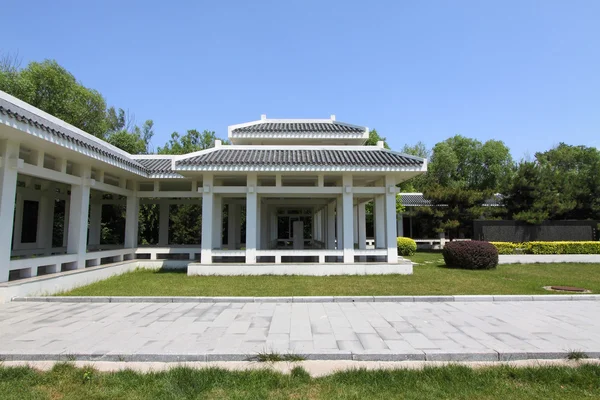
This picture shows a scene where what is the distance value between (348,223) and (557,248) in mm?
10738

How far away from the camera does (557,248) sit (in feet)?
50.9

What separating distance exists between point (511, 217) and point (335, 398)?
64.9 ft

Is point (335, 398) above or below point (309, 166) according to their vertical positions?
below

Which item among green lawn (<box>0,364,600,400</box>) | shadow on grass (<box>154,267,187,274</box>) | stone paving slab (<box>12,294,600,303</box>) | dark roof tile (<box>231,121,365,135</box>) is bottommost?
green lawn (<box>0,364,600,400</box>)

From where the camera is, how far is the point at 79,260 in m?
10.3

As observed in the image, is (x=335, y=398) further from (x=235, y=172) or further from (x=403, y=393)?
(x=235, y=172)

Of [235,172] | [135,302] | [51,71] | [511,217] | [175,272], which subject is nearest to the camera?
[135,302]

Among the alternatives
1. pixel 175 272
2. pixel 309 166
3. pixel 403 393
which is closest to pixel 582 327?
pixel 403 393

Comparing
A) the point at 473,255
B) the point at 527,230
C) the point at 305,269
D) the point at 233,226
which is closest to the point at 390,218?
the point at 305,269

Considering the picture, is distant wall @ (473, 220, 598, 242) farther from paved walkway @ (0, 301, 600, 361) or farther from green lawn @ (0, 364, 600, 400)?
green lawn @ (0, 364, 600, 400)

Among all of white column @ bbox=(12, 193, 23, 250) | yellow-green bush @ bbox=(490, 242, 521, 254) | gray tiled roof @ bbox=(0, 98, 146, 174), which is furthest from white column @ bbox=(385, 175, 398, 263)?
white column @ bbox=(12, 193, 23, 250)

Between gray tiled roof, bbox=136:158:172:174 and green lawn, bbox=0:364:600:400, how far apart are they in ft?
33.8

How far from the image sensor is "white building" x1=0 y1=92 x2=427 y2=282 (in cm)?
836

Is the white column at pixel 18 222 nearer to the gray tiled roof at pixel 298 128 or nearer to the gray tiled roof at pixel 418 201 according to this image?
the gray tiled roof at pixel 298 128
